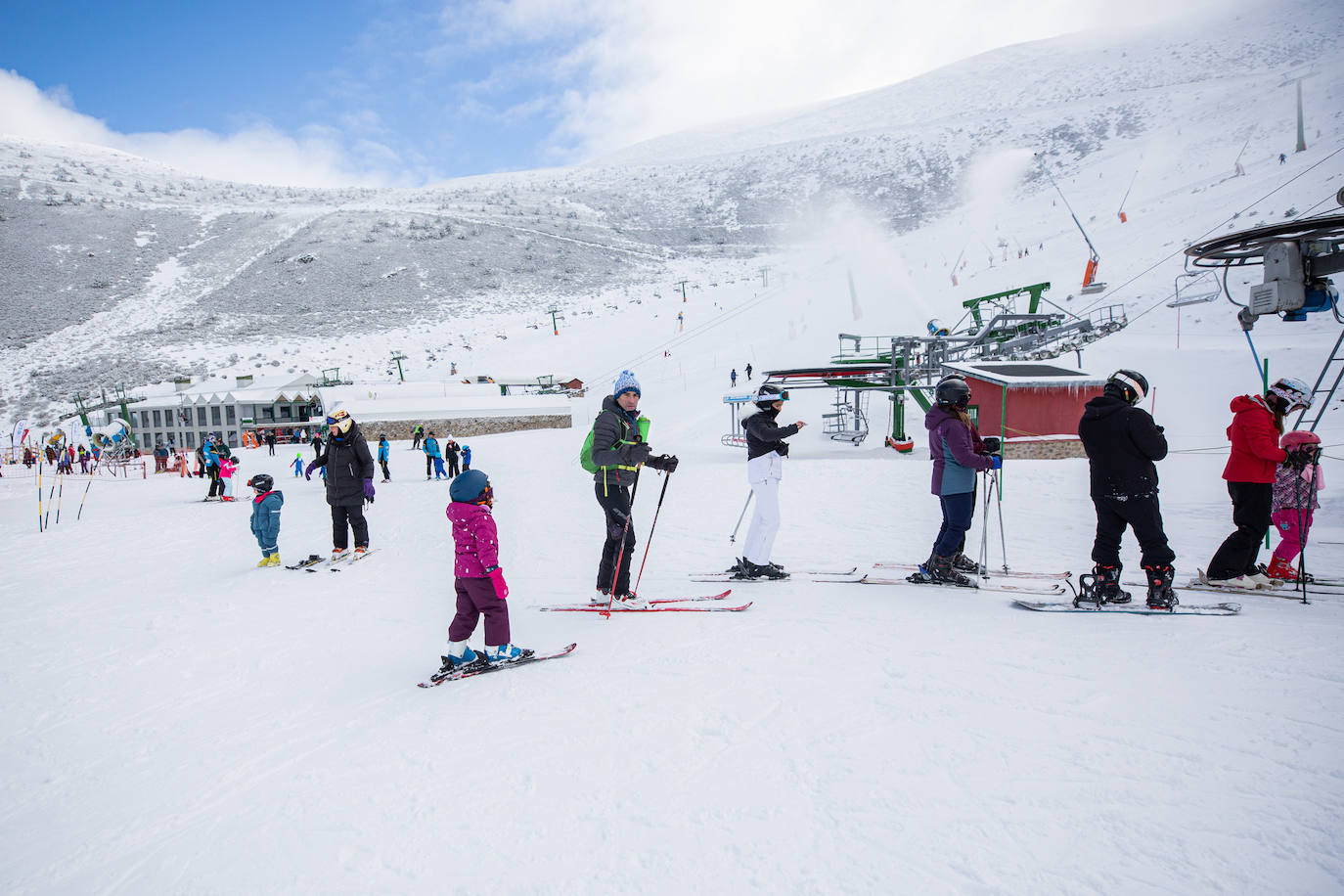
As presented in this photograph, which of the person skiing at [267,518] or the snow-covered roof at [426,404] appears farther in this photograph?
the snow-covered roof at [426,404]

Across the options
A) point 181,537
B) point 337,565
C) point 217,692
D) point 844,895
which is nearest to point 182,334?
point 181,537

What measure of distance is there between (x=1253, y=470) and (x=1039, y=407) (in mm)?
13184

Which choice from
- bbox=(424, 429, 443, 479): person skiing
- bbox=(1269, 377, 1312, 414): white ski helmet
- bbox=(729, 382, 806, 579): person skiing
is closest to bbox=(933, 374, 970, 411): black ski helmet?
bbox=(729, 382, 806, 579): person skiing

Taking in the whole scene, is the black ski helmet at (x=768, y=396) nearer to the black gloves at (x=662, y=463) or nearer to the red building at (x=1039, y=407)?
the black gloves at (x=662, y=463)

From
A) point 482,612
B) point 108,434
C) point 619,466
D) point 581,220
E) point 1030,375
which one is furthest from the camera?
point 581,220

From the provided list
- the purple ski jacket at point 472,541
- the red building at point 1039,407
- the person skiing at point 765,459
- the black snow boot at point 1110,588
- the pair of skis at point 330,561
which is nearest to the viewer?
the purple ski jacket at point 472,541

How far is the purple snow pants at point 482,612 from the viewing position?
4410mm

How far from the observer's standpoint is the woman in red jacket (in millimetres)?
5137

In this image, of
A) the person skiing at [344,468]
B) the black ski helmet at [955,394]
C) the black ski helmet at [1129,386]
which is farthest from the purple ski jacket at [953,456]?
the person skiing at [344,468]

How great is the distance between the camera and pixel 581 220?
7794 centimetres

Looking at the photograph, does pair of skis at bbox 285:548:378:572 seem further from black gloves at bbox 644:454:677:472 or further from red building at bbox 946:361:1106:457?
red building at bbox 946:361:1106:457

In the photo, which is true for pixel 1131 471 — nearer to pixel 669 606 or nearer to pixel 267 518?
pixel 669 606

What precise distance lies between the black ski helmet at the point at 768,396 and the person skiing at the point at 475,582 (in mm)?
2857

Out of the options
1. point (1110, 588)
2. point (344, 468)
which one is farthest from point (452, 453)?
point (1110, 588)
